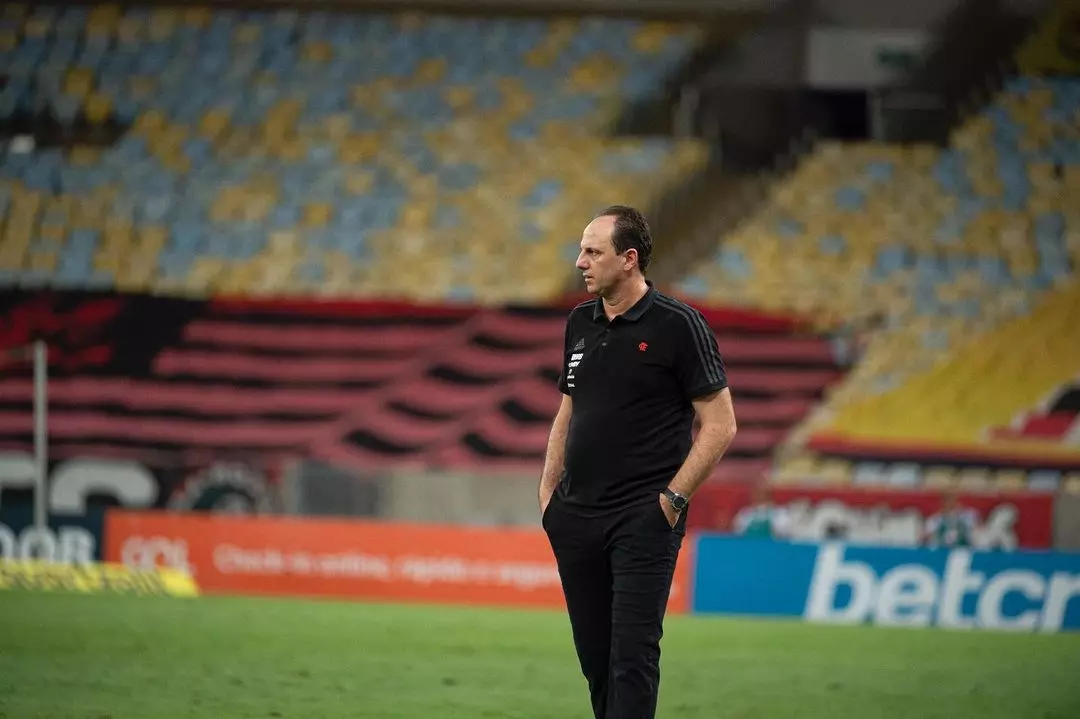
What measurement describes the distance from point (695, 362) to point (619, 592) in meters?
0.87

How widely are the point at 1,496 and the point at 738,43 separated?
39.2 feet

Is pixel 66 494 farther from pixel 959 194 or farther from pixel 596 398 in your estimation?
pixel 596 398

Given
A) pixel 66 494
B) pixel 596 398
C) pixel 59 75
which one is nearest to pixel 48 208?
pixel 59 75

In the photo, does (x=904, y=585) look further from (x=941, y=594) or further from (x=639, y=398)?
(x=639, y=398)

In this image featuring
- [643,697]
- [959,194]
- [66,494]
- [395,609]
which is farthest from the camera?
[959,194]

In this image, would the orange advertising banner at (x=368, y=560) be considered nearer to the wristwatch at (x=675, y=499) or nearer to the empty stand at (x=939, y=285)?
the empty stand at (x=939, y=285)

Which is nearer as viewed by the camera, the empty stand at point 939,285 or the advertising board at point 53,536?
the advertising board at point 53,536

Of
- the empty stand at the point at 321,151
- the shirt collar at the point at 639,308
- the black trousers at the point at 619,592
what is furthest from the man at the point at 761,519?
the shirt collar at the point at 639,308

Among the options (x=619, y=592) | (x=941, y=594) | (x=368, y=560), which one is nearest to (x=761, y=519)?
(x=941, y=594)

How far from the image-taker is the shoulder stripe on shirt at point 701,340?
5.73 metres

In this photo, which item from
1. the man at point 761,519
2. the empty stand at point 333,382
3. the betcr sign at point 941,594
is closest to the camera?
the betcr sign at point 941,594

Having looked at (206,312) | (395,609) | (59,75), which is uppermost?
(59,75)

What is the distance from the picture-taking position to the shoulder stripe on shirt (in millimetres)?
5734

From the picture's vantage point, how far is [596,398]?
5.82m
